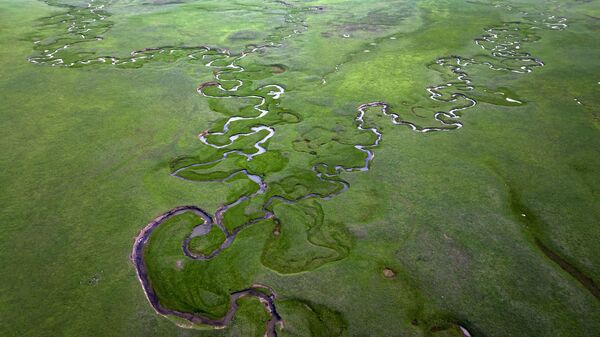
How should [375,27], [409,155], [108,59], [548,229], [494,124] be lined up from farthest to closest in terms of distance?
[375,27]
[108,59]
[494,124]
[409,155]
[548,229]

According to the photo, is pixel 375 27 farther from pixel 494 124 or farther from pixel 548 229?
pixel 548 229

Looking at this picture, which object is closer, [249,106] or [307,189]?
[307,189]

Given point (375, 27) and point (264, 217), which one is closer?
point (264, 217)

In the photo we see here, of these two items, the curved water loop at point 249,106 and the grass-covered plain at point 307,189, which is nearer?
the grass-covered plain at point 307,189

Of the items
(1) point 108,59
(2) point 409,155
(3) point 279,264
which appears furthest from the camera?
(1) point 108,59

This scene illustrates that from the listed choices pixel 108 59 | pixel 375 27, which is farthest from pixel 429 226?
pixel 375 27

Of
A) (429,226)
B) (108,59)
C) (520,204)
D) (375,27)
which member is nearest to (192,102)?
(108,59)

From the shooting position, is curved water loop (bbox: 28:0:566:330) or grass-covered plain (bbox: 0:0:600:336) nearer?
grass-covered plain (bbox: 0:0:600:336)
